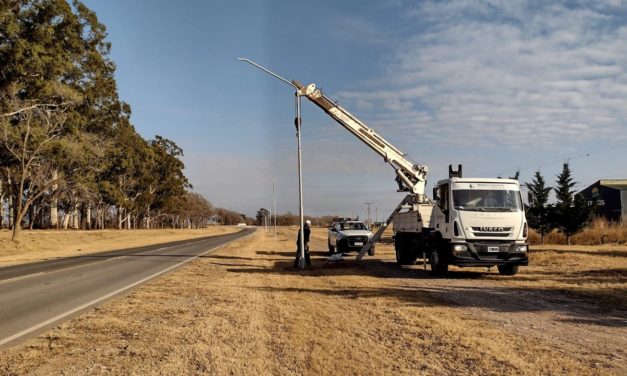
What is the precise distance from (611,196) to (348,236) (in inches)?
2503

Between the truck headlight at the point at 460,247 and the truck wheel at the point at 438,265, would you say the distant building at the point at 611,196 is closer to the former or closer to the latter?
the truck wheel at the point at 438,265

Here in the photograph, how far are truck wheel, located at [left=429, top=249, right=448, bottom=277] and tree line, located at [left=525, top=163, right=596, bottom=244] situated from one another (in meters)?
21.4

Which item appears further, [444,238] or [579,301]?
[444,238]

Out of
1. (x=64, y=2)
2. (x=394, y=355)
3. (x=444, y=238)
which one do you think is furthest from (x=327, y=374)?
(x=64, y=2)

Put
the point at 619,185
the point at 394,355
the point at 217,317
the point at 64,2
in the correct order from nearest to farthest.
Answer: the point at 394,355, the point at 217,317, the point at 64,2, the point at 619,185

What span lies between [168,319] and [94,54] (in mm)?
38297

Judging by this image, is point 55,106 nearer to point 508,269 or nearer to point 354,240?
point 354,240

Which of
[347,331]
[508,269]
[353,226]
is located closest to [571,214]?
[353,226]

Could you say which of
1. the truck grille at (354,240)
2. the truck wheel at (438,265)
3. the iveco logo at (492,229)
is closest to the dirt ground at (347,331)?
the iveco logo at (492,229)

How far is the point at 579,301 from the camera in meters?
10.7

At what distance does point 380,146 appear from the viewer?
845 inches

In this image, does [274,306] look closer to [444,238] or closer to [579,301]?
[579,301]

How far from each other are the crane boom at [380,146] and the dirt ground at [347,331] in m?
7.54

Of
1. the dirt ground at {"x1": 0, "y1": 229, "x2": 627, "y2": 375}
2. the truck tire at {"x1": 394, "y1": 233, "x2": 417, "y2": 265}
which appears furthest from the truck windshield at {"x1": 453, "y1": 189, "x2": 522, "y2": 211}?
the truck tire at {"x1": 394, "y1": 233, "x2": 417, "y2": 265}
